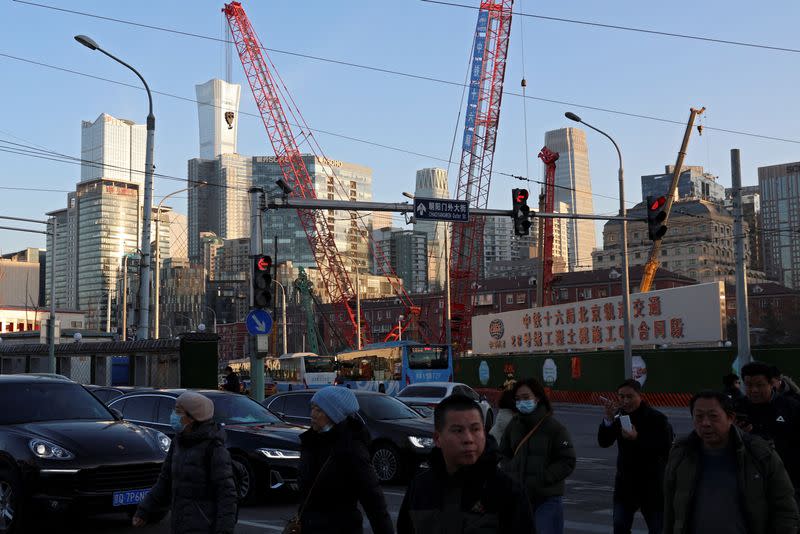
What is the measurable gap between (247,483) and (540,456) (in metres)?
6.61

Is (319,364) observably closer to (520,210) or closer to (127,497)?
(520,210)

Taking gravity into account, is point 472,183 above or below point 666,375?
above

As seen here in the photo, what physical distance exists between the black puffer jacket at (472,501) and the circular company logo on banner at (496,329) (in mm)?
54282

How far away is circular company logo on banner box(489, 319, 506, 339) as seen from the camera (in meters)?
57.8

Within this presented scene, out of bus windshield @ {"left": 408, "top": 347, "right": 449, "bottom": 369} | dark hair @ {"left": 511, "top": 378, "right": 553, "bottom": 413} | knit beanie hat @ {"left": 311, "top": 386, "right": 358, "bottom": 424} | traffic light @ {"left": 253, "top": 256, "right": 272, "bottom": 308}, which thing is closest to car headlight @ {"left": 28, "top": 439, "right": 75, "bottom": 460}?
dark hair @ {"left": 511, "top": 378, "right": 553, "bottom": 413}

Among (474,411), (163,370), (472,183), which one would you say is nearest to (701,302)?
(163,370)

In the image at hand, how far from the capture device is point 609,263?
164m

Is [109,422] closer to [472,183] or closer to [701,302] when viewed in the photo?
[701,302]

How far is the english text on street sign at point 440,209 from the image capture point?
24109 mm

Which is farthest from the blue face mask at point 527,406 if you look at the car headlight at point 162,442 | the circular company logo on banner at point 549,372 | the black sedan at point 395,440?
the circular company logo on banner at point 549,372

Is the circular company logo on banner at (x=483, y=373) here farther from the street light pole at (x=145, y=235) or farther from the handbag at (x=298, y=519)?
the handbag at (x=298, y=519)

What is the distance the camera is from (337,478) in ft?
17.4

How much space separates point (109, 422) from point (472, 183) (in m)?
73.1

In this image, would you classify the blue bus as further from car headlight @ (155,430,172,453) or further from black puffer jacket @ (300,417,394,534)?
black puffer jacket @ (300,417,394,534)
